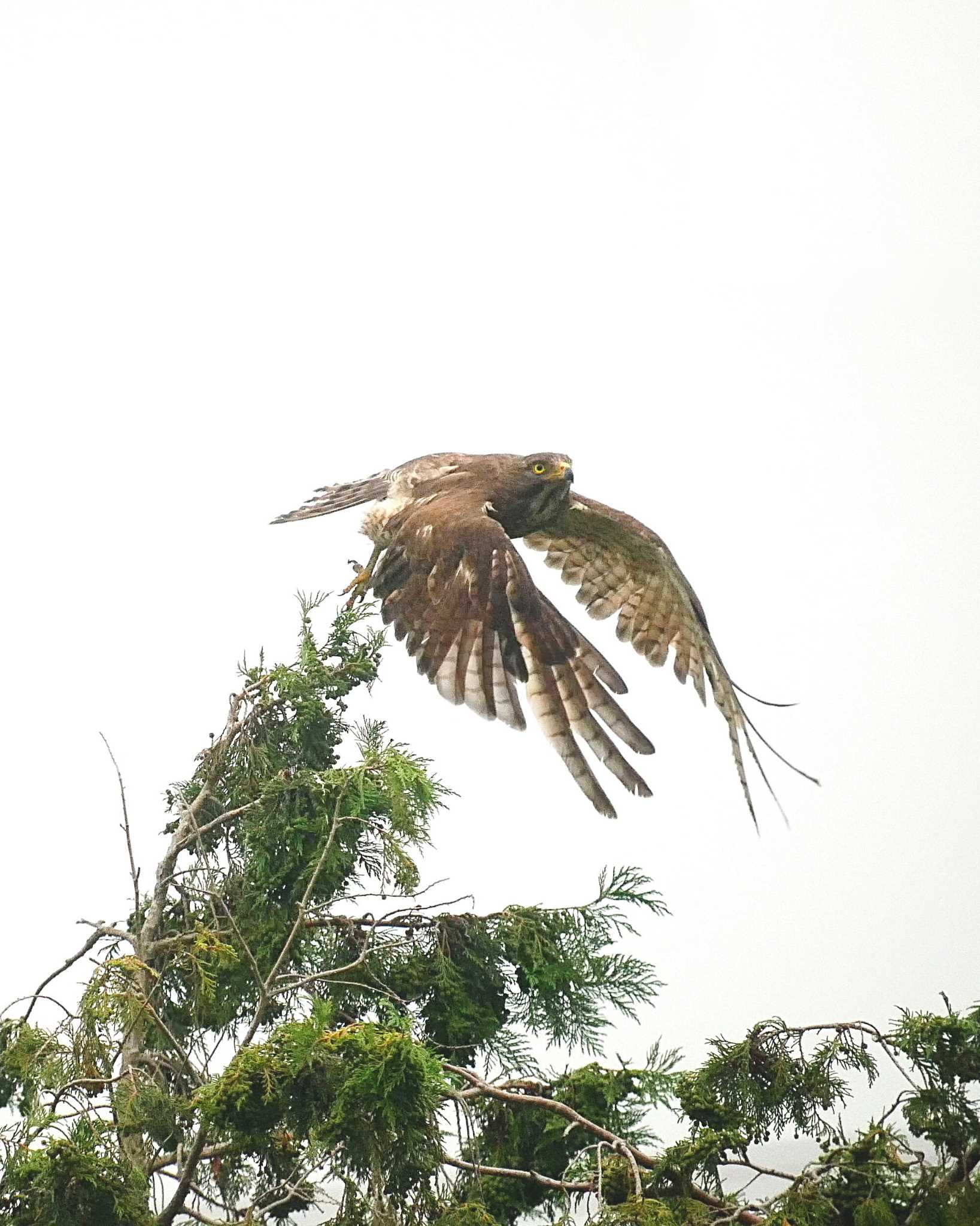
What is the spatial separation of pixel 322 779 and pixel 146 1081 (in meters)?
0.91

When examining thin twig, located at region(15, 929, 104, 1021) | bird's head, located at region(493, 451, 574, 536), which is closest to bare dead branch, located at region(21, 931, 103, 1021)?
thin twig, located at region(15, 929, 104, 1021)

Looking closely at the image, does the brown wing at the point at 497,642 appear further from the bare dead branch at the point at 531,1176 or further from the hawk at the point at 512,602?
the bare dead branch at the point at 531,1176

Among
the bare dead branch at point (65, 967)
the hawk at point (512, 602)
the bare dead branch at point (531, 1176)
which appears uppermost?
the hawk at point (512, 602)

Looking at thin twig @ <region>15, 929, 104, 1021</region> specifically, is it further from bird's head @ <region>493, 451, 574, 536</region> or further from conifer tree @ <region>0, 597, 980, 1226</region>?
bird's head @ <region>493, 451, 574, 536</region>

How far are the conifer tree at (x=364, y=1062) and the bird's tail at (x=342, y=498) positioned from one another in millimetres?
1428

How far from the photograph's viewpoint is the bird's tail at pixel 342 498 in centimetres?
544

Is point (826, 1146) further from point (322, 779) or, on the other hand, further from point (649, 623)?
point (649, 623)

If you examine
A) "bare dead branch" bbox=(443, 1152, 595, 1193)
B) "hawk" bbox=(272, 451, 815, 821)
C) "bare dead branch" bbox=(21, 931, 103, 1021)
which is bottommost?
"bare dead branch" bbox=(443, 1152, 595, 1193)

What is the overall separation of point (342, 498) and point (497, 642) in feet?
5.87

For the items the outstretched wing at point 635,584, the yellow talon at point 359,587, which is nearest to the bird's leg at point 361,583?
the yellow talon at point 359,587

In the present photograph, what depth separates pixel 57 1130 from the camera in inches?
115

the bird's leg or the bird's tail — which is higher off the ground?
the bird's tail

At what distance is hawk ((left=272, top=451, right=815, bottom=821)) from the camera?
394 cm

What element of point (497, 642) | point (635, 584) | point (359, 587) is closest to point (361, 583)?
point (359, 587)
